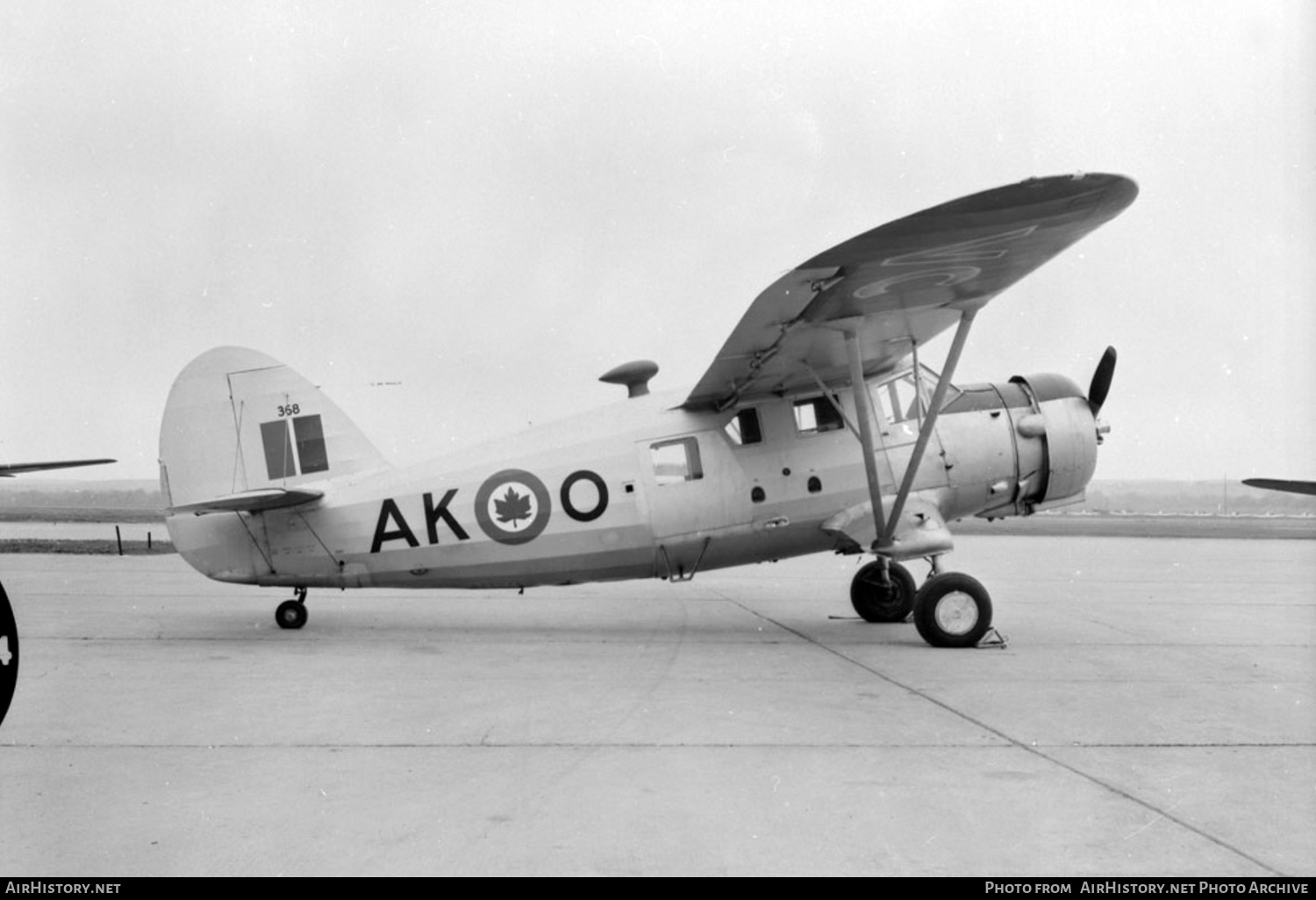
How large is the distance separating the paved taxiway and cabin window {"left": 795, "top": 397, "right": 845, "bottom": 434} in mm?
2098

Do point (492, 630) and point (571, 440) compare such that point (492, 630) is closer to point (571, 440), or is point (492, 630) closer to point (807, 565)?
point (571, 440)

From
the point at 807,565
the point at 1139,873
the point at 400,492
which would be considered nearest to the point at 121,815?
the point at 1139,873

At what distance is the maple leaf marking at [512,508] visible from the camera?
9711 mm

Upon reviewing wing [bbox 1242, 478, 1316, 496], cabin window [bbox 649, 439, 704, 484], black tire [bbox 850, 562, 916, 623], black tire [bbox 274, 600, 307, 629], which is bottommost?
black tire [bbox 850, 562, 916, 623]

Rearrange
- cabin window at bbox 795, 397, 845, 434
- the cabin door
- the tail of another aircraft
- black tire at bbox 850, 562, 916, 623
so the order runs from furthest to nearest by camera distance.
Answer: black tire at bbox 850, 562, 916, 623 → cabin window at bbox 795, 397, 845, 434 → the tail of another aircraft → the cabin door

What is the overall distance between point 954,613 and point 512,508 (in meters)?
4.23

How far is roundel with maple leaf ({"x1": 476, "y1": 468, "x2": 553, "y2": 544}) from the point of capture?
382 inches

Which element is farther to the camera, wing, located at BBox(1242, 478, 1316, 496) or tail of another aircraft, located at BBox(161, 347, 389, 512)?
tail of another aircraft, located at BBox(161, 347, 389, 512)

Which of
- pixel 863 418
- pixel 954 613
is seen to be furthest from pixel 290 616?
pixel 954 613

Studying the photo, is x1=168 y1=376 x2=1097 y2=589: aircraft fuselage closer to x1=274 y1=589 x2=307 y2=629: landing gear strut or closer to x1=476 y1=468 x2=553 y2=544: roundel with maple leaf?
x1=476 y1=468 x2=553 y2=544: roundel with maple leaf

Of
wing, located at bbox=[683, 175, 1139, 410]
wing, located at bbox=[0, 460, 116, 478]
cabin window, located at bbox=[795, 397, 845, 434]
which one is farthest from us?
cabin window, located at bbox=[795, 397, 845, 434]

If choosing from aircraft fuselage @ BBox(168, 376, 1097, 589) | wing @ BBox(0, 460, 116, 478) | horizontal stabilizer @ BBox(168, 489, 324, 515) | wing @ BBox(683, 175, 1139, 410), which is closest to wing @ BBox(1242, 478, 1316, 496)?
wing @ BBox(683, 175, 1139, 410)

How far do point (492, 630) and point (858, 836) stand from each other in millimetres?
7042

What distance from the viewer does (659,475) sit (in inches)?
390
